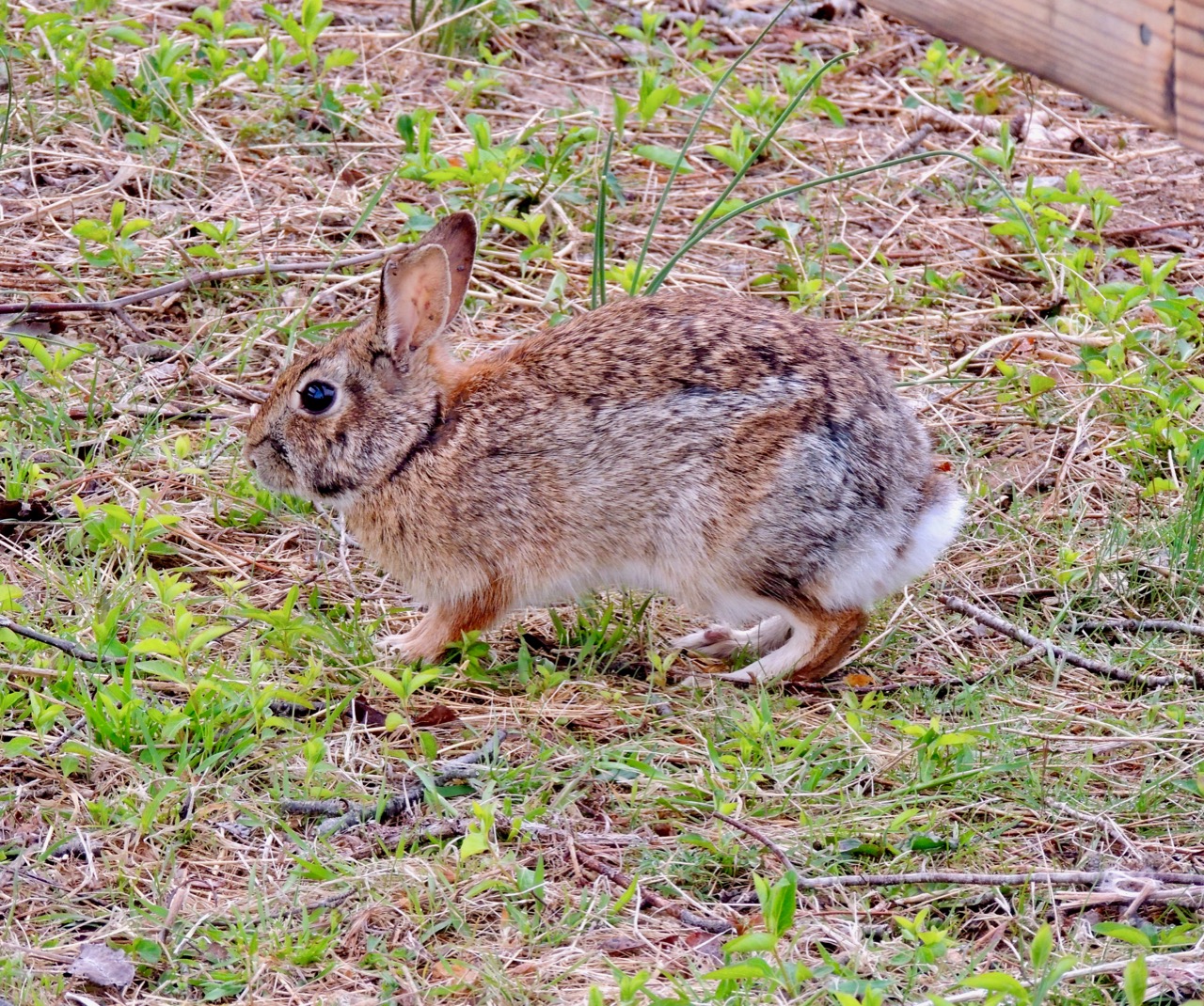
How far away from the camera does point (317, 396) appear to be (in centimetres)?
465

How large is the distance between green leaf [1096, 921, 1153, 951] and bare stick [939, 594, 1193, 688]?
4.34 ft

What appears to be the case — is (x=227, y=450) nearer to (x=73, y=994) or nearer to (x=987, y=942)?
(x=73, y=994)

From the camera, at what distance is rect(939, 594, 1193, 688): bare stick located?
4.39m

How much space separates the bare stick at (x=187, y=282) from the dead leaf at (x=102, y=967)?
9.90ft

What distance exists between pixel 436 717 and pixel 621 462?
90 cm

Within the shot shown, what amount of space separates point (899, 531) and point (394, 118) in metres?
3.73

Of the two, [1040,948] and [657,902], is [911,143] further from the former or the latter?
[1040,948]

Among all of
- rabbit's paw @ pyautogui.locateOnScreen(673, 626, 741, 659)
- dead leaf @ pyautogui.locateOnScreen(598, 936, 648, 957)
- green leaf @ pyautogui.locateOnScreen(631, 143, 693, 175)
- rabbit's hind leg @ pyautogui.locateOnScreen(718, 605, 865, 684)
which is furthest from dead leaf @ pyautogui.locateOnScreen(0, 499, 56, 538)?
green leaf @ pyautogui.locateOnScreen(631, 143, 693, 175)

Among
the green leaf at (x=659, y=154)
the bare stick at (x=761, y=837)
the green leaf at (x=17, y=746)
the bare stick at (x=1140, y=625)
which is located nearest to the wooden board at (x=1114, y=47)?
the bare stick at (x=761, y=837)

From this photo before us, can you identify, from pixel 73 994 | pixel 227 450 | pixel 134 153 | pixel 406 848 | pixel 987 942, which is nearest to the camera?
pixel 73 994

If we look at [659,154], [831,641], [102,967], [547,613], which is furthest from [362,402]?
[659,154]

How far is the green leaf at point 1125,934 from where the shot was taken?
2.94m

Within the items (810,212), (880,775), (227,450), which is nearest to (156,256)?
(227,450)

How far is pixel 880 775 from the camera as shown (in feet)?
12.7
